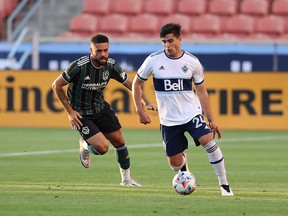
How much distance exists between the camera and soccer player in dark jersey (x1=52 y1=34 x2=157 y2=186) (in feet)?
42.8

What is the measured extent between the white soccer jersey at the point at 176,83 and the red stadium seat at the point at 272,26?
1728cm

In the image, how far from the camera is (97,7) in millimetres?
30953

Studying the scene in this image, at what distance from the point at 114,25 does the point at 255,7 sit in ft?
13.4

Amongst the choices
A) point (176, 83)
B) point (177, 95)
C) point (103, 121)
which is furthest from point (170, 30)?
point (103, 121)

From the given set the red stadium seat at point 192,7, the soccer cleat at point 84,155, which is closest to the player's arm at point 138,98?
the soccer cleat at point 84,155

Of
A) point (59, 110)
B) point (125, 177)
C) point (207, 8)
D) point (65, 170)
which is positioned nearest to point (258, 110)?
point (59, 110)

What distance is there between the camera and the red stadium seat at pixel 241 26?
29109mm

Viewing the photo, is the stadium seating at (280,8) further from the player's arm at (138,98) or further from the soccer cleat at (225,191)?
the soccer cleat at (225,191)

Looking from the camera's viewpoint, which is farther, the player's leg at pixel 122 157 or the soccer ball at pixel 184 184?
the player's leg at pixel 122 157

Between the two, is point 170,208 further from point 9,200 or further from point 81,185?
point 81,185

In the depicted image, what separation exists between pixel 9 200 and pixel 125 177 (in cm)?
258

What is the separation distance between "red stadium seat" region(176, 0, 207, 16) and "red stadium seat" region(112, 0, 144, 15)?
3.86 feet

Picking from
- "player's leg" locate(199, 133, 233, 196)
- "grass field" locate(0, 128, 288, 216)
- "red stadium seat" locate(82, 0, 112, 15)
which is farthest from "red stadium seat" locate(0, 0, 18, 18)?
"player's leg" locate(199, 133, 233, 196)

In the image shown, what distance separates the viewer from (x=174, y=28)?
38.6 ft
